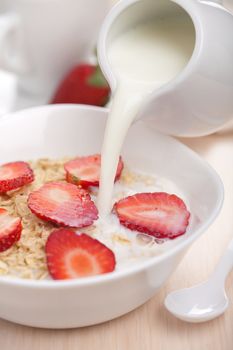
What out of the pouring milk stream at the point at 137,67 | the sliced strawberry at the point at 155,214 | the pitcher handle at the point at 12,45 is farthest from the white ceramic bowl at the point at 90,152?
the pitcher handle at the point at 12,45

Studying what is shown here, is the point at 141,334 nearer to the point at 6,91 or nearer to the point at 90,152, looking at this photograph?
the point at 90,152

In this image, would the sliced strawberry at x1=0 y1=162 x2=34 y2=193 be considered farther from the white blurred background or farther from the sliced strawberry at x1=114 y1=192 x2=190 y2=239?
the white blurred background

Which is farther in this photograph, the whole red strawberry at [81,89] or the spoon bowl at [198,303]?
the whole red strawberry at [81,89]

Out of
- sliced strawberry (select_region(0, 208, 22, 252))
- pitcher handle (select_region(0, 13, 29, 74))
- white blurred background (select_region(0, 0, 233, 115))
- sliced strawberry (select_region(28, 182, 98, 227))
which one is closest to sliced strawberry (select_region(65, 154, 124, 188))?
sliced strawberry (select_region(28, 182, 98, 227))

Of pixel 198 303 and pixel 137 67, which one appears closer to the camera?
pixel 198 303

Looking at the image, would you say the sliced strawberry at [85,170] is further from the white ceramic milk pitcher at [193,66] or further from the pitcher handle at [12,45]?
the pitcher handle at [12,45]

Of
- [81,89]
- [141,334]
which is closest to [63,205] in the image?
[141,334]

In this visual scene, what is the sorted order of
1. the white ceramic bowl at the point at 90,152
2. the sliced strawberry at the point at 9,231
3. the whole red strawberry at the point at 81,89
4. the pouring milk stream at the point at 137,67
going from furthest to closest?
1. the whole red strawberry at the point at 81,89
2. the pouring milk stream at the point at 137,67
3. the sliced strawberry at the point at 9,231
4. the white ceramic bowl at the point at 90,152
